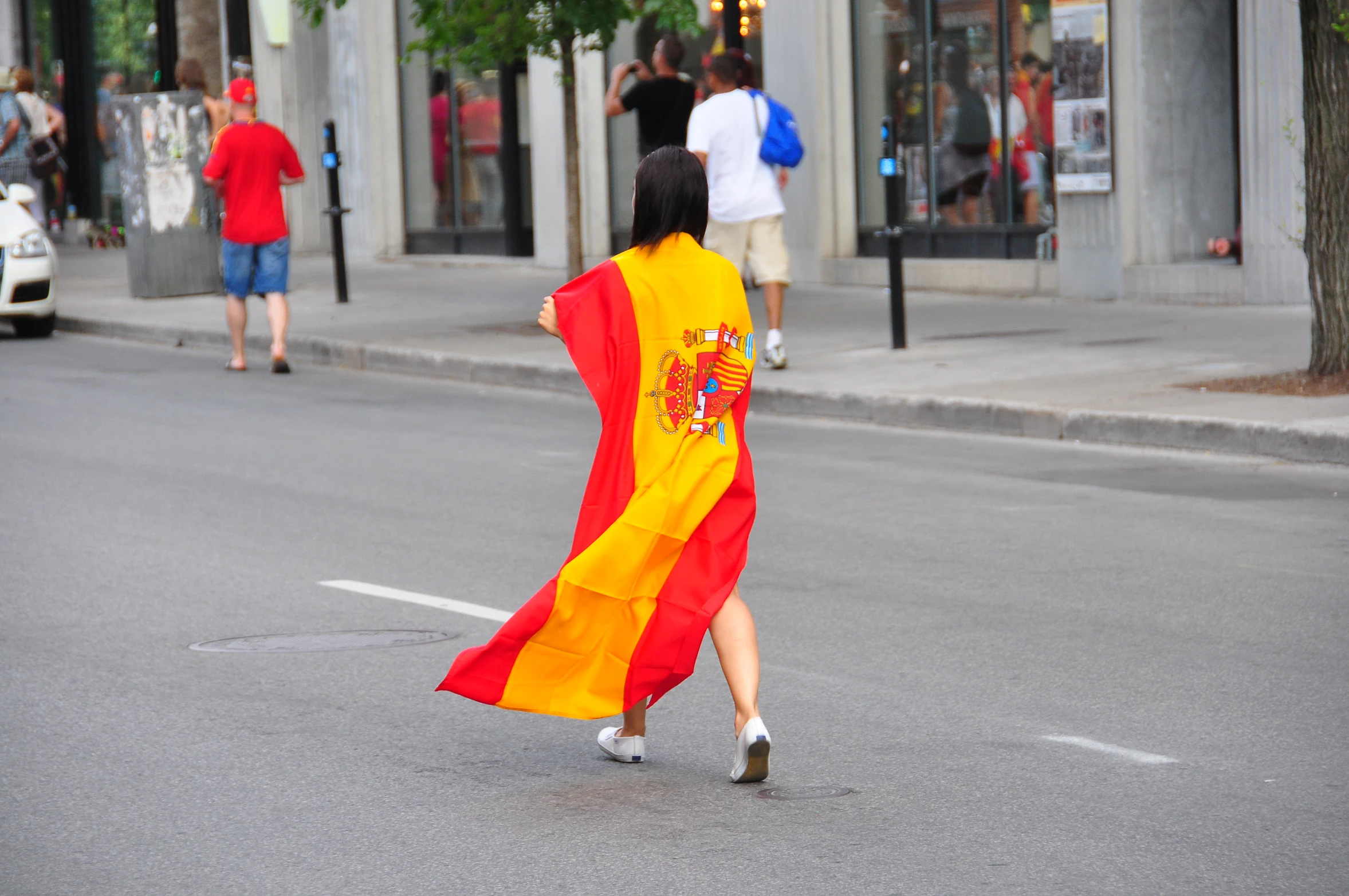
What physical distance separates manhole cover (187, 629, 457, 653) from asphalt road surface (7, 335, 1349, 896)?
77mm

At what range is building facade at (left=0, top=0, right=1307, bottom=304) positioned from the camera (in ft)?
52.2

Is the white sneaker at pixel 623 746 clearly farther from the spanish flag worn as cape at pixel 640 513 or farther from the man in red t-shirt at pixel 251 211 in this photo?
the man in red t-shirt at pixel 251 211

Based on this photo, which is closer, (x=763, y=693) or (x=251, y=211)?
(x=763, y=693)

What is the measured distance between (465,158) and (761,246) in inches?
477

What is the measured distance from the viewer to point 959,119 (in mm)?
18094

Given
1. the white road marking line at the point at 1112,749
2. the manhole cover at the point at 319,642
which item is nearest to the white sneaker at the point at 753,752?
the white road marking line at the point at 1112,749

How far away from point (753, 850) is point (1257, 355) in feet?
29.0

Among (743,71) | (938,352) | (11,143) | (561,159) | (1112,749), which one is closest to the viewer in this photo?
(1112,749)

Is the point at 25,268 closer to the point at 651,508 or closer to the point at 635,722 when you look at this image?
the point at 635,722

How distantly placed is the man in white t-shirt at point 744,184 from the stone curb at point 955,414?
3.43 feet

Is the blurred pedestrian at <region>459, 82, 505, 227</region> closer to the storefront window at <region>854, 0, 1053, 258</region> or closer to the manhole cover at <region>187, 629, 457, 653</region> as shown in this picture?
the storefront window at <region>854, 0, 1053, 258</region>

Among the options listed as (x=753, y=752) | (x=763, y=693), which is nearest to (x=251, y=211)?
(x=763, y=693)

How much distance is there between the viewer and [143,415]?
12055mm

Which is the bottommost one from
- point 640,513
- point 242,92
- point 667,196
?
point 640,513
